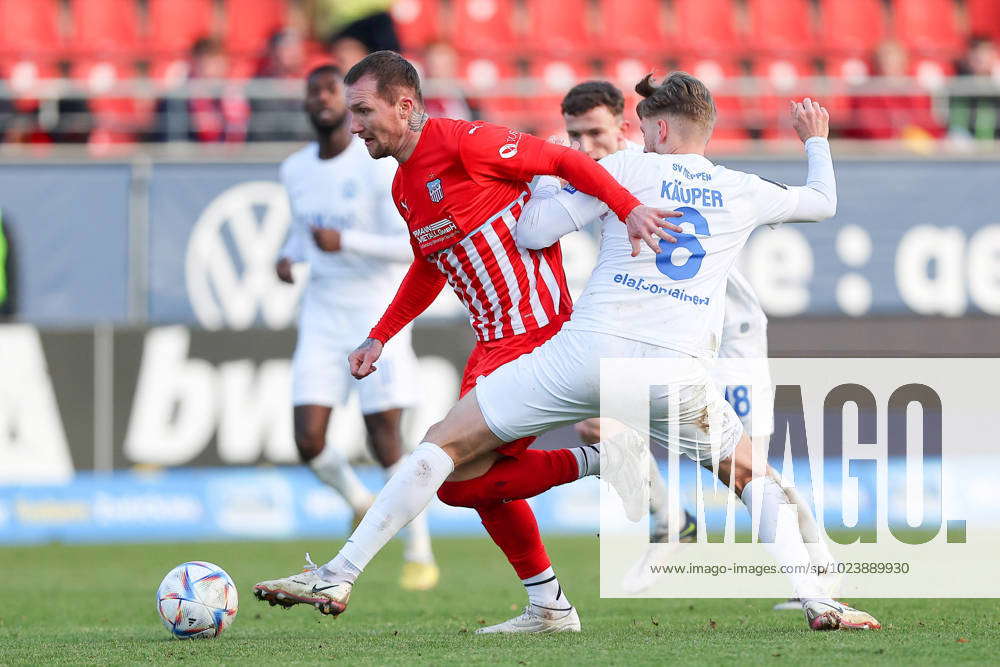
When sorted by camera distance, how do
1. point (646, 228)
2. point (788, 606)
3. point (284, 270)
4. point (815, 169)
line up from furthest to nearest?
point (284, 270), point (788, 606), point (815, 169), point (646, 228)

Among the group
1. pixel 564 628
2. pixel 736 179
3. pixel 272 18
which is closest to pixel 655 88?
pixel 736 179

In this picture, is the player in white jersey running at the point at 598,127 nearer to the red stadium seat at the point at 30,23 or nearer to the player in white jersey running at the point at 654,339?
the player in white jersey running at the point at 654,339

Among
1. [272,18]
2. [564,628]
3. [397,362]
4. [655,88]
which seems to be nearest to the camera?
[655,88]

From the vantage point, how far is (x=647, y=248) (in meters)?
5.51

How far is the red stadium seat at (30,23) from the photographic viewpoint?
17.0 meters

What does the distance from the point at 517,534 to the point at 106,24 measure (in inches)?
508

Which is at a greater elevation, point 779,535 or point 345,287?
point 345,287

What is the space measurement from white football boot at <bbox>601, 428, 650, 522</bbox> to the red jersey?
63cm

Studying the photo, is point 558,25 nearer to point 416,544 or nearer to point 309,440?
point 309,440

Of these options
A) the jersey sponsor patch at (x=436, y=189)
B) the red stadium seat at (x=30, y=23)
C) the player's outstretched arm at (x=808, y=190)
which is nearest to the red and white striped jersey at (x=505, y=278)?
the jersey sponsor patch at (x=436, y=189)

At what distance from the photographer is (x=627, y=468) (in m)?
6.16

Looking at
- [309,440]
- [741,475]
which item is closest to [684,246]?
[741,475]

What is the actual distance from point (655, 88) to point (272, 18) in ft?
41.5

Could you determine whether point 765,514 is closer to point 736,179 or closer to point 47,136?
point 736,179
